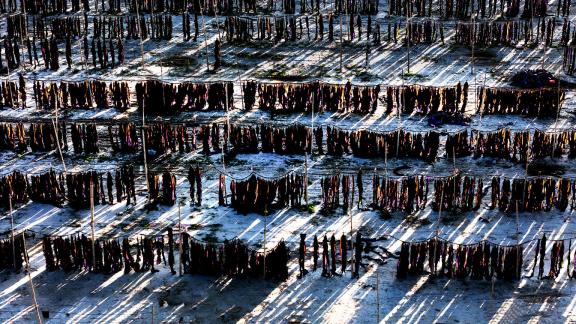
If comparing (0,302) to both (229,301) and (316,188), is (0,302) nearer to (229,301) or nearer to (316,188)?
(229,301)

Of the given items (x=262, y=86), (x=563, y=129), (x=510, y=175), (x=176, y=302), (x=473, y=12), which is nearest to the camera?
(x=176, y=302)

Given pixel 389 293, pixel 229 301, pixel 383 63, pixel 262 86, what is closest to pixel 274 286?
pixel 229 301

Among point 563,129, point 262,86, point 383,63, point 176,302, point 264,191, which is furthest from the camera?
point 383,63

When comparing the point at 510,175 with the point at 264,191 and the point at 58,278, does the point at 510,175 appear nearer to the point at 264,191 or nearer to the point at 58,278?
the point at 264,191

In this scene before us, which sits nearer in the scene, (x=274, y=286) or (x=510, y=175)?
(x=274, y=286)

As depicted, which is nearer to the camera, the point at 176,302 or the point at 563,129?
the point at 176,302

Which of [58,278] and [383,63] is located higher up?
[383,63]

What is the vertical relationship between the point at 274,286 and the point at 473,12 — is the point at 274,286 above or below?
below

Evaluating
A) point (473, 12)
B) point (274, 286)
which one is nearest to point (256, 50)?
point (473, 12)

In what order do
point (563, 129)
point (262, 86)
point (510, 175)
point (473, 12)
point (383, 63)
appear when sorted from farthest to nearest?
1. point (473, 12)
2. point (383, 63)
3. point (262, 86)
4. point (563, 129)
5. point (510, 175)
